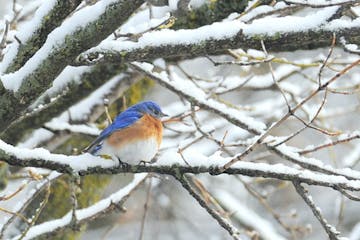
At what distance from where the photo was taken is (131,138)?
3.78 m

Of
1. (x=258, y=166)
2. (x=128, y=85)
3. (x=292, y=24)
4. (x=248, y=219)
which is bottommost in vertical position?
(x=248, y=219)

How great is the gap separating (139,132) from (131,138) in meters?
0.08

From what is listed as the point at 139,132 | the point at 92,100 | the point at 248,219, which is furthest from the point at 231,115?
the point at 248,219

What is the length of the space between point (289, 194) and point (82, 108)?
6061mm

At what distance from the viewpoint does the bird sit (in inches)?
142

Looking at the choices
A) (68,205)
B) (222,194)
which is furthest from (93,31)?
(222,194)

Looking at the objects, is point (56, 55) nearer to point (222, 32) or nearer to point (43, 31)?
point (43, 31)

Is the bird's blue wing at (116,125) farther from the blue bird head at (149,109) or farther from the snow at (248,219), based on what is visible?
the snow at (248,219)

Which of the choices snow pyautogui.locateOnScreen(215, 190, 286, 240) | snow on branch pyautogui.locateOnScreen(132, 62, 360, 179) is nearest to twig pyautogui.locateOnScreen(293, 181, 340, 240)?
snow on branch pyautogui.locateOnScreen(132, 62, 360, 179)

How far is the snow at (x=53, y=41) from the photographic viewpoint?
2604 millimetres

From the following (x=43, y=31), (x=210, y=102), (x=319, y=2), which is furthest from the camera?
(x=210, y=102)

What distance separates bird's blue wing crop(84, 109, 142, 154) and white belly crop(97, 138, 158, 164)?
0.05 metres

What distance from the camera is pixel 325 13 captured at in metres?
2.91

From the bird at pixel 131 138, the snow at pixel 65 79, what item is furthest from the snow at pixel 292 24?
the snow at pixel 65 79
